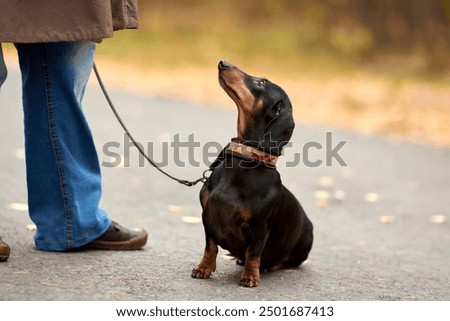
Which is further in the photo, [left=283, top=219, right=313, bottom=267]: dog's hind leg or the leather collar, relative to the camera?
[left=283, top=219, right=313, bottom=267]: dog's hind leg

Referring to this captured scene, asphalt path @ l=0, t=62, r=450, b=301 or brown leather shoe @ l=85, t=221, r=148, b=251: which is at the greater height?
brown leather shoe @ l=85, t=221, r=148, b=251

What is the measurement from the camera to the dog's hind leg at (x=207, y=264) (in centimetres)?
411

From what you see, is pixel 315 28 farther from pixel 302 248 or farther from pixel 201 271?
pixel 201 271

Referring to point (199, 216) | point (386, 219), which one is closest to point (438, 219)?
point (386, 219)

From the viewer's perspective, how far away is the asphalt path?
13.0 feet

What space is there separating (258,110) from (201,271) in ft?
2.84

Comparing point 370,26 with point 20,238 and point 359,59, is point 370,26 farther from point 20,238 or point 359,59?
point 20,238

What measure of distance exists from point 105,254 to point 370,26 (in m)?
17.1

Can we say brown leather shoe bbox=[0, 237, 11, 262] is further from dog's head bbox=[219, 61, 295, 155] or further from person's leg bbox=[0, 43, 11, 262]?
dog's head bbox=[219, 61, 295, 155]

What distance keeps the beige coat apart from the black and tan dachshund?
2.02 ft

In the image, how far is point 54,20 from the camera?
12.5 feet

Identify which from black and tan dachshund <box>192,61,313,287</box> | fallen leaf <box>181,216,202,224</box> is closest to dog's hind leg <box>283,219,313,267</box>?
black and tan dachshund <box>192,61,313,287</box>

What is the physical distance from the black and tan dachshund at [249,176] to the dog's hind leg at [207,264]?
0.05 m
